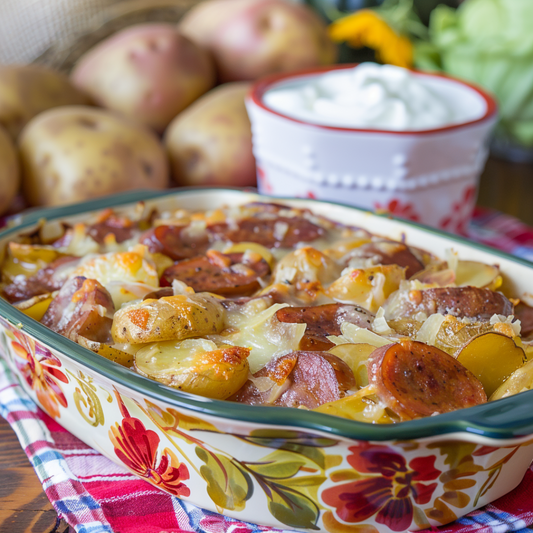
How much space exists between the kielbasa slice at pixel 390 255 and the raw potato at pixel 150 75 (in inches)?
50.9

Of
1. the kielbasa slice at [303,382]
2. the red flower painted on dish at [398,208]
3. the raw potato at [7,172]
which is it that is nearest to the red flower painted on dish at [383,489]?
the kielbasa slice at [303,382]

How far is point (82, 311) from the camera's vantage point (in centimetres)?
116

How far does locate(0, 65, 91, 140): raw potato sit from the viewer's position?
2242 mm

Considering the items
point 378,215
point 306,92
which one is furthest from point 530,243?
point 306,92

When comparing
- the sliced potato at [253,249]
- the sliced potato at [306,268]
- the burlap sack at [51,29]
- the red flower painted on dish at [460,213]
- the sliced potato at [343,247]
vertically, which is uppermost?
the burlap sack at [51,29]

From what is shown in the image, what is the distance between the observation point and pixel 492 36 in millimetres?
2865

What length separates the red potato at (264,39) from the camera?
2.48m

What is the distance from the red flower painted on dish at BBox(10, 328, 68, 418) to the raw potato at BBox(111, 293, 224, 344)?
118mm

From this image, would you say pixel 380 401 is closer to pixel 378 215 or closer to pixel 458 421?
pixel 458 421

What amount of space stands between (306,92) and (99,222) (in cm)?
84

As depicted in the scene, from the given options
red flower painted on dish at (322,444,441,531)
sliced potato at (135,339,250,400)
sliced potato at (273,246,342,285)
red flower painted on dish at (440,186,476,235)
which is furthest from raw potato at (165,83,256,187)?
red flower painted on dish at (322,444,441,531)

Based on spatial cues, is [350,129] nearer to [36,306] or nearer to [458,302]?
[458,302]

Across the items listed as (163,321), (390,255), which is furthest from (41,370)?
(390,255)

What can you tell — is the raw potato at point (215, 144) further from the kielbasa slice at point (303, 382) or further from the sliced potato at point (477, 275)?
the kielbasa slice at point (303, 382)
